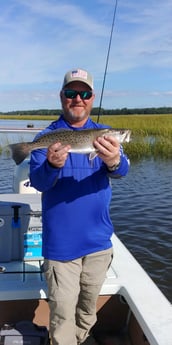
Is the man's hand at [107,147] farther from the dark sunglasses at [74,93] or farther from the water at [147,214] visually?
the water at [147,214]

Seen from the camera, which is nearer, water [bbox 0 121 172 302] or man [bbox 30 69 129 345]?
man [bbox 30 69 129 345]

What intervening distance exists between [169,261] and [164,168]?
9.18 m

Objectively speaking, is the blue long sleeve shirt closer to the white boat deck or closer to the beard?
the beard

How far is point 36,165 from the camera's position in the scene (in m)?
2.72

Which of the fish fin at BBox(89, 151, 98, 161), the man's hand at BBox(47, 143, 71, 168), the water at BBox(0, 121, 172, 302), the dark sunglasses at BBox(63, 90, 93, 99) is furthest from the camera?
the water at BBox(0, 121, 172, 302)

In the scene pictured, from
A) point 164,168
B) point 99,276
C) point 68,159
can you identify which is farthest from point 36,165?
point 164,168

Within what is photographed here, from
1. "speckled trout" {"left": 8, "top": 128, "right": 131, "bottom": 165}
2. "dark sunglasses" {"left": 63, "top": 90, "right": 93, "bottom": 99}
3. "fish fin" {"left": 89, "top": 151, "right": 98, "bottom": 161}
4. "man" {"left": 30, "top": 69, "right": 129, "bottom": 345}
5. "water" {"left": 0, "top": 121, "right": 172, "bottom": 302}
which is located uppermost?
"dark sunglasses" {"left": 63, "top": 90, "right": 93, "bottom": 99}

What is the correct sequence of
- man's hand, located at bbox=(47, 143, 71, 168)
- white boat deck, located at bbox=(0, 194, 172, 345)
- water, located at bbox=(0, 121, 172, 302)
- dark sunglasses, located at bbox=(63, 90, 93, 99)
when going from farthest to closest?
water, located at bbox=(0, 121, 172, 302)
white boat deck, located at bbox=(0, 194, 172, 345)
dark sunglasses, located at bbox=(63, 90, 93, 99)
man's hand, located at bbox=(47, 143, 71, 168)

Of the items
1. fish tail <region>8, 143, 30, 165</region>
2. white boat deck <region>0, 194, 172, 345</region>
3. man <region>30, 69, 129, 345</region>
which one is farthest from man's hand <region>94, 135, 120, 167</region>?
white boat deck <region>0, 194, 172, 345</region>

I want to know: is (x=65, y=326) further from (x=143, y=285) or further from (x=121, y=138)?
(x=121, y=138)

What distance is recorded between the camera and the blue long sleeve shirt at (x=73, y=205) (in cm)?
273

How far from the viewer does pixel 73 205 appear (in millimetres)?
2736

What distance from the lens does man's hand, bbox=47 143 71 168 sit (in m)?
2.50

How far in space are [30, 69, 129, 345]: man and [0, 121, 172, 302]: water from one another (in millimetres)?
3603
